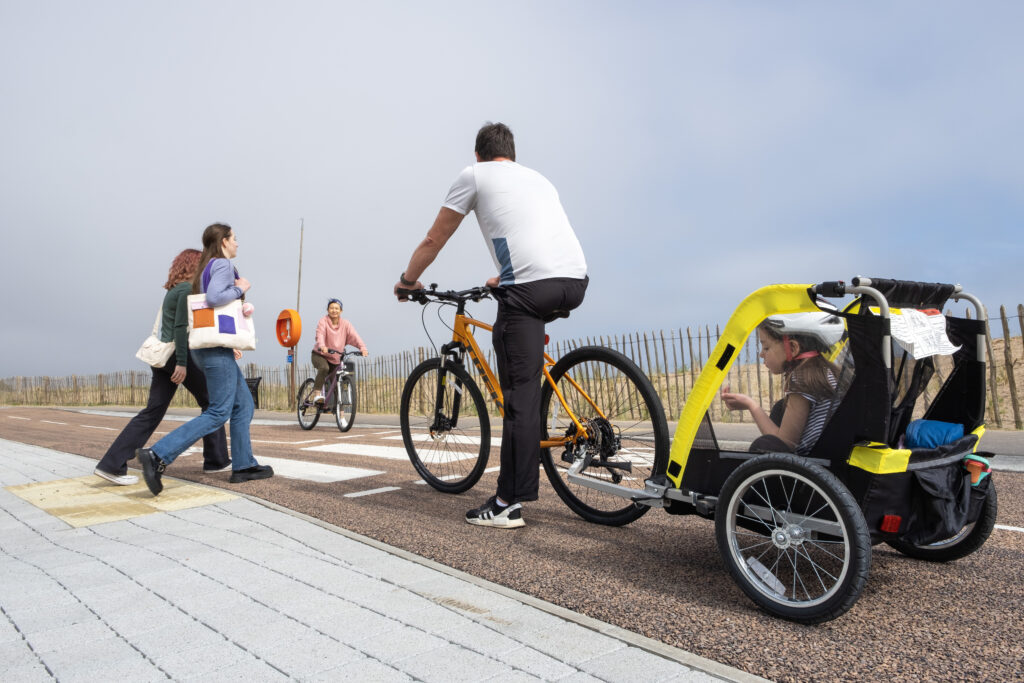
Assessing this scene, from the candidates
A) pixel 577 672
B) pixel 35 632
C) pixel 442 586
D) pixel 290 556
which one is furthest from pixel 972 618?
pixel 35 632

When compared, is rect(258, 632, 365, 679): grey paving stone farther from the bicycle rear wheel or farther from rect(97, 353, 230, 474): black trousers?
the bicycle rear wheel

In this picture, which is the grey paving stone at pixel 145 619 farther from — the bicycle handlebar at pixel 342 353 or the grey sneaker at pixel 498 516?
the bicycle handlebar at pixel 342 353

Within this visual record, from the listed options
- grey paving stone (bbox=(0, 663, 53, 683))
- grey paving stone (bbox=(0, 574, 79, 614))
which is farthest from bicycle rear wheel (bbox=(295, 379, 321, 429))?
A: grey paving stone (bbox=(0, 663, 53, 683))

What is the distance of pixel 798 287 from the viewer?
104 inches

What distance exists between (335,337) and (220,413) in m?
6.43

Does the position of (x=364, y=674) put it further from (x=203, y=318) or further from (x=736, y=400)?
(x=203, y=318)

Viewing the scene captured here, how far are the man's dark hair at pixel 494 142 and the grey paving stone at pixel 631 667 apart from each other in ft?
9.18

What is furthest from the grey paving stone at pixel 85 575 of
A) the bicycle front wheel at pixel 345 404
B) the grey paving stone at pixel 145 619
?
the bicycle front wheel at pixel 345 404

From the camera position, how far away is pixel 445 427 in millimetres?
5031

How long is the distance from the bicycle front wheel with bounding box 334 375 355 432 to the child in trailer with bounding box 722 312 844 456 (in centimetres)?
933

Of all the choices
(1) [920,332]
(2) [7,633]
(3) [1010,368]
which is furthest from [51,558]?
(3) [1010,368]

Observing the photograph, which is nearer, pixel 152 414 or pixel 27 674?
pixel 27 674

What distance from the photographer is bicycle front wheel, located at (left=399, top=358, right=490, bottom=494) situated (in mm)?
4738

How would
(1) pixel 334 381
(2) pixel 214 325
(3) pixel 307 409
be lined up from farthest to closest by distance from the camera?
1. (3) pixel 307 409
2. (1) pixel 334 381
3. (2) pixel 214 325
